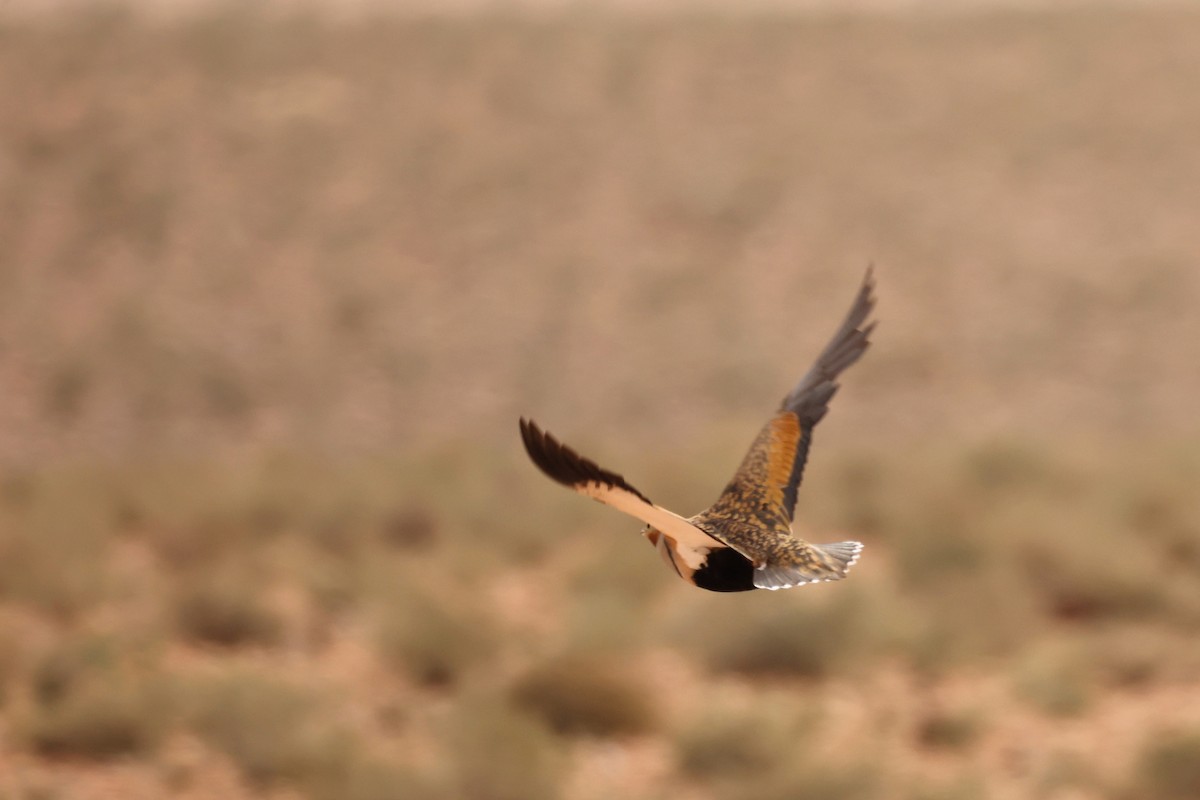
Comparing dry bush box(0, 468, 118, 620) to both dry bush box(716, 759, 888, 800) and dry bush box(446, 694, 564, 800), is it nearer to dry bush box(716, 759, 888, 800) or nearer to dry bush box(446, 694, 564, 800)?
dry bush box(446, 694, 564, 800)

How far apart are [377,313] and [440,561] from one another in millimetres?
9627

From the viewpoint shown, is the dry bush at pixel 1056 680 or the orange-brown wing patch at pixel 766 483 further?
the dry bush at pixel 1056 680

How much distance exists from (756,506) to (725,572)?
870 mm

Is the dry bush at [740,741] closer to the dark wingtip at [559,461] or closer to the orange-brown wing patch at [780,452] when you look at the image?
the orange-brown wing patch at [780,452]

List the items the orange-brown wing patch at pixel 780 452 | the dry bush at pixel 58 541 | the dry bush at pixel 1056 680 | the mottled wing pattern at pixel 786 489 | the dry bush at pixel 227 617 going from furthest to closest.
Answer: the dry bush at pixel 58 541
the dry bush at pixel 227 617
the dry bush at pixel 1056 680
the orange-brown wing patch at pixel 780 452
the mottled wing pattern at pixel 786 489

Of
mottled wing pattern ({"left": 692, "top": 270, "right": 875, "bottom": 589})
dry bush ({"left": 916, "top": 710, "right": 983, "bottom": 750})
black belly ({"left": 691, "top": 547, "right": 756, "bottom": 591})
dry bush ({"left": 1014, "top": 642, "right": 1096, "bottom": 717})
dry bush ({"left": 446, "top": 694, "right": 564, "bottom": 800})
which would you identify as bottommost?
black belly ({"left": 691, "top": 547, "right": 756, "bottom": 591})

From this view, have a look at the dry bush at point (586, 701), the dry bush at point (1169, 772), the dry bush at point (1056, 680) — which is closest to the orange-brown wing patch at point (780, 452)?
the dry bush at point (1169, 772)

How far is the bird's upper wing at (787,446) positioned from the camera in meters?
4.98

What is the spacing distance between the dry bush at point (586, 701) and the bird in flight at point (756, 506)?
5956 millimetres

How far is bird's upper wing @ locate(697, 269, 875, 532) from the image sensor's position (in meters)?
4.98

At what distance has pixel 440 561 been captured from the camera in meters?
14.7

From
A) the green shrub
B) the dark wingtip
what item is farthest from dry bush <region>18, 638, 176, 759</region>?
the dark wingtip

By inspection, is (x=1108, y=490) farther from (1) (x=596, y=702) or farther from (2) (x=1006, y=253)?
(2) (x=1006, y=253)

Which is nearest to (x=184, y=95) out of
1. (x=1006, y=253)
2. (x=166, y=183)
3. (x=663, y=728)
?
(x=166, y=183)
